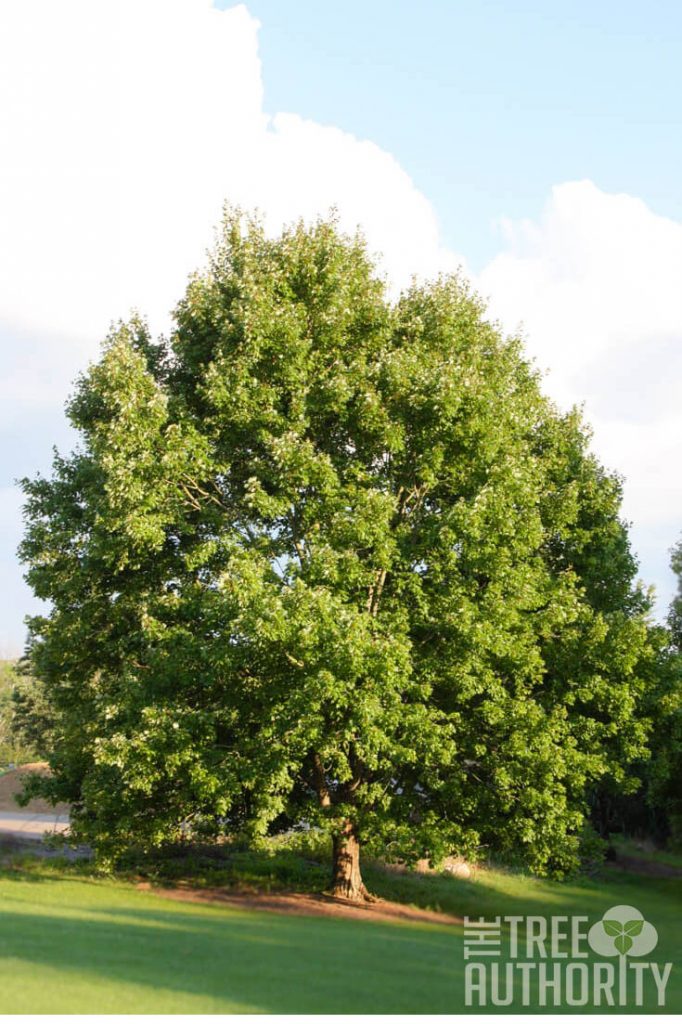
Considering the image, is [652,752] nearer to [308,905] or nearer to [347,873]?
[347,873]

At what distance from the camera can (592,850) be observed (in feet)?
93.2

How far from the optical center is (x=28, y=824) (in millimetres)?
48375

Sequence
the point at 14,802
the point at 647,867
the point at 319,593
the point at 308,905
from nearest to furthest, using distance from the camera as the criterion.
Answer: the point at 319,593 < the point at 308,905 < the point at 647,867 < the point at 14,802

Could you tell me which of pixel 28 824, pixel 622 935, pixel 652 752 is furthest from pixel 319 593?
pixel 28 824

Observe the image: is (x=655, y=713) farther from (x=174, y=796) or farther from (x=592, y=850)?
(x=174, y=796)

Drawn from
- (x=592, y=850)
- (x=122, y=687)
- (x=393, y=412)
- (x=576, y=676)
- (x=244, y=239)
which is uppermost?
(x=244, y=239)

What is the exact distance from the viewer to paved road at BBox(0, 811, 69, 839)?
1635 inches

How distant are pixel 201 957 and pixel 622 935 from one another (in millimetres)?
16554

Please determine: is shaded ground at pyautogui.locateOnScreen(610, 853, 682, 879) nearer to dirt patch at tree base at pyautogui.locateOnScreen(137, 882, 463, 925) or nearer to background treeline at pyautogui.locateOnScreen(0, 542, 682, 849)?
background treeline at pyautogui.locateOnScreen(0, 542, 682, 849)

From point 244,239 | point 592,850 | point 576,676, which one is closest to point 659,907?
point 592,850

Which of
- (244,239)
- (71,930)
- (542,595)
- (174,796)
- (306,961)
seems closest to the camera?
(306,961)

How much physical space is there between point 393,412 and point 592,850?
48.2 ft

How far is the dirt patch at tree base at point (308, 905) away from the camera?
25.5 m

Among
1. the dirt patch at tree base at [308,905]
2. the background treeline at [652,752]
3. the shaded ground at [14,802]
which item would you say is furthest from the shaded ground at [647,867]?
the shaded ground at [14,802]
